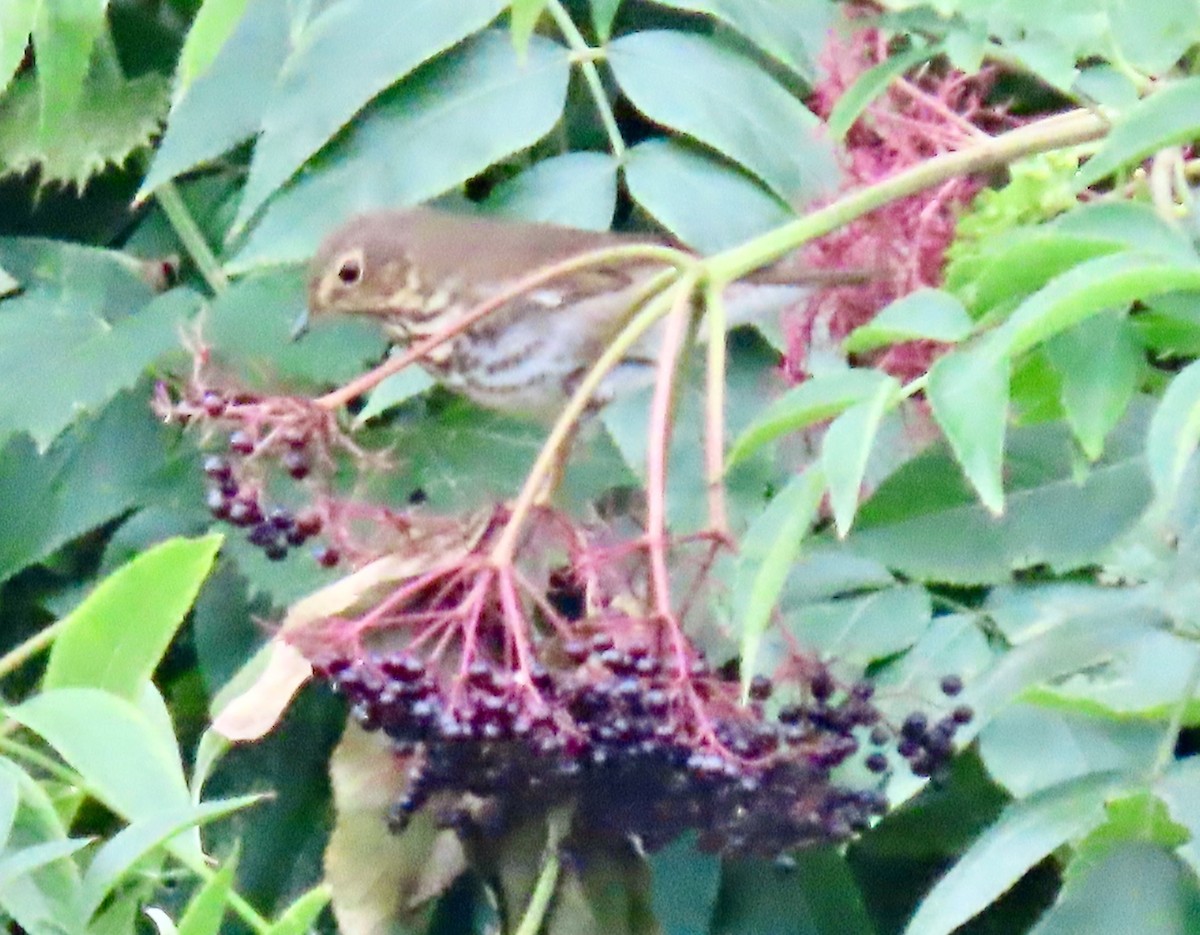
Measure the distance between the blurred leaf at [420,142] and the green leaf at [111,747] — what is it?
11.4 inches

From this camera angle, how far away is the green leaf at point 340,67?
3.26ft

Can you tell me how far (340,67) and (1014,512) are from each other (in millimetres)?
439

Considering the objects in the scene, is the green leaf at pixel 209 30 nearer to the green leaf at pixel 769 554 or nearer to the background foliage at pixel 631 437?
the background foliage at pixel 631 437

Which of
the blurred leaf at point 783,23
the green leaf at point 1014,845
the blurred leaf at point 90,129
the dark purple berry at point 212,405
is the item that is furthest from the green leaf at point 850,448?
the blurred leaf at point 90,129

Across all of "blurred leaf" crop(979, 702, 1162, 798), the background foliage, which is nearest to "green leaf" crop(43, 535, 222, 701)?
the background foliage

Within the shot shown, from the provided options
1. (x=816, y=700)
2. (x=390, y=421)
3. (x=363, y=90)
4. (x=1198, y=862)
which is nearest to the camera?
(x=1198, y=862)

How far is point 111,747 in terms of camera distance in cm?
78

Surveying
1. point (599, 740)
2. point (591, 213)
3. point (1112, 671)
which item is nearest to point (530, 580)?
point (599, 740)

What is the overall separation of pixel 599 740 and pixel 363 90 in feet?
1.54

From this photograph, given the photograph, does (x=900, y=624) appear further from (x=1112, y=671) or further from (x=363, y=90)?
(x=363, y=90)

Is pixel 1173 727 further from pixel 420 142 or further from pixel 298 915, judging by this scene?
pixel 420 142

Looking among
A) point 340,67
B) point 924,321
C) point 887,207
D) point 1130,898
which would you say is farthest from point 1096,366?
point 340,67

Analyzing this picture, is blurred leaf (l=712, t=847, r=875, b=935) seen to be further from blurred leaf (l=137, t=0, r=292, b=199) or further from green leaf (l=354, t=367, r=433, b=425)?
blurred leaf (l=137, t=0, r=292, b=199)

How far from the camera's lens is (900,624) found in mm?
769
